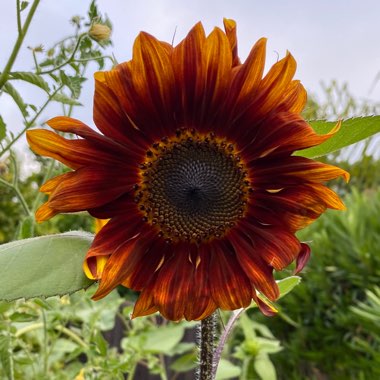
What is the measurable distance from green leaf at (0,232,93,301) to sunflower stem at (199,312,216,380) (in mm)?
119

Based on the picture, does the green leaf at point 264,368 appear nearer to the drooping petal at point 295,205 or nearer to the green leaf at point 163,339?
the green leaf at point 163,339

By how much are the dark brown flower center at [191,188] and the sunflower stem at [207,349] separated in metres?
0.08

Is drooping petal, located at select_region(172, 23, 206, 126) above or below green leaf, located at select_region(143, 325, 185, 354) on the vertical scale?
above

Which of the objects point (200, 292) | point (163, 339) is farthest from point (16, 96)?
point (163, 339)

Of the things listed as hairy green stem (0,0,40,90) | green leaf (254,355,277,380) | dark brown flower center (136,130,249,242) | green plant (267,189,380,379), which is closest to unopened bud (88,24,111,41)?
hairy green stem (0,0,40,90)

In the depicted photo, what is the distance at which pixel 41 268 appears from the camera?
19.1 inches

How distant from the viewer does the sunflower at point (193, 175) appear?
1.64 ft

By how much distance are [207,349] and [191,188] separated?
0.49ft

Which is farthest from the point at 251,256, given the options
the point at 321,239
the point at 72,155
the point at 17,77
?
the point at 321,239

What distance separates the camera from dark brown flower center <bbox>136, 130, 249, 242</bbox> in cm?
58

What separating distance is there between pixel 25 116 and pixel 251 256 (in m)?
0.37

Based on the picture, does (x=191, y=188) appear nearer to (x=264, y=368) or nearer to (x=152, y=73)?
(x=152, y=73)

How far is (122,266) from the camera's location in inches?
19.9

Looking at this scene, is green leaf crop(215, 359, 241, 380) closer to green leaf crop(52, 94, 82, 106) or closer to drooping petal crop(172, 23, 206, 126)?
green leaf crop(52, 94, 82, 106)
